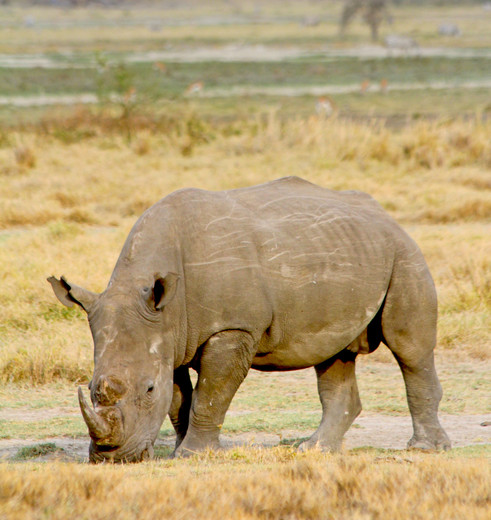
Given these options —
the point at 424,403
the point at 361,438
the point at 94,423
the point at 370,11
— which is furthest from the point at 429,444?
the point at 370,11

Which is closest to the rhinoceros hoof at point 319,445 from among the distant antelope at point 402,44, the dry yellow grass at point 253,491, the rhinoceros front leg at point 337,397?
the rhinoceros front leg at point 337,397

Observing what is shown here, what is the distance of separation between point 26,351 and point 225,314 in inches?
130

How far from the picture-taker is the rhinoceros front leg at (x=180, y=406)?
603cm

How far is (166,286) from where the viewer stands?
5156 millimetres

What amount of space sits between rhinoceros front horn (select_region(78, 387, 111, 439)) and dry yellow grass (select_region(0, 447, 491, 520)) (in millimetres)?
175

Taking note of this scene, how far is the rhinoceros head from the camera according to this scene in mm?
4980

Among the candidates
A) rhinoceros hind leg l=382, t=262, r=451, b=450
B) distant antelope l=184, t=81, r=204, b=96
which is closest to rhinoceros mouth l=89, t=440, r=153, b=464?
rhinoceros hind leg l=382, t=262, r=451, b=450

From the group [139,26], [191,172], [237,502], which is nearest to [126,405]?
[237,502]

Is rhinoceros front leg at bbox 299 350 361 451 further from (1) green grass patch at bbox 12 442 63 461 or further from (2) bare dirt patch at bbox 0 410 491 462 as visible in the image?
(1) green grass patch at bbox 12 442 63 461

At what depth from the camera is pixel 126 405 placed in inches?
198

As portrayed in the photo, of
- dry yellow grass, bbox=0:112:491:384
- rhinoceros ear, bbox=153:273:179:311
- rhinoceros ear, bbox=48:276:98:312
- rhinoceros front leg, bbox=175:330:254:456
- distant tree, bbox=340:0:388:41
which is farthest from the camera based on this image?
distant tree, bbox=340:0:388:41

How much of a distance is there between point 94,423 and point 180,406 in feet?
4.21

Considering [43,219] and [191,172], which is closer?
[43,219]

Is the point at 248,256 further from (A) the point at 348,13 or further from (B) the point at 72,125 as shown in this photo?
(A) the point at 348,13
